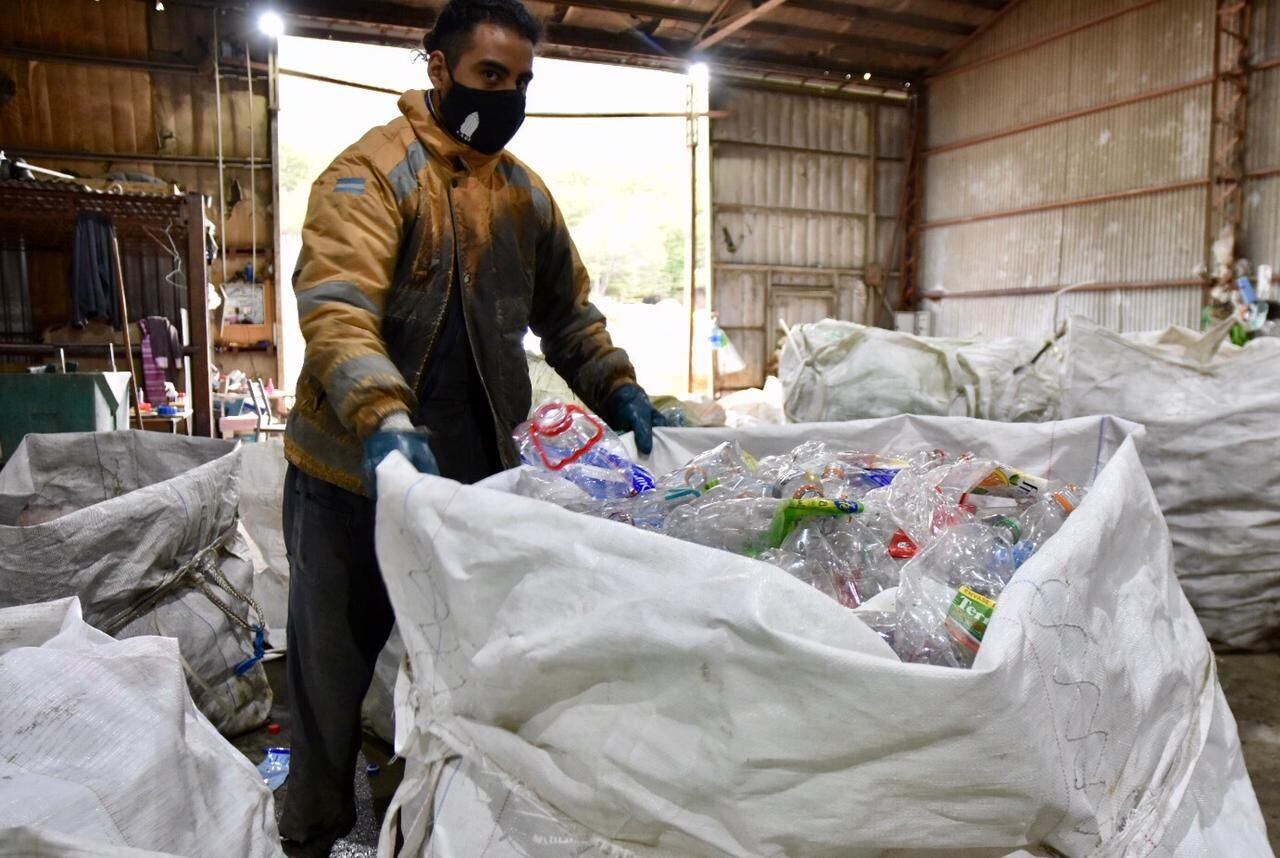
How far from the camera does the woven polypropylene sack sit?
1.91 m

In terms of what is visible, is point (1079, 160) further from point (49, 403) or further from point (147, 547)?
point (147, 547)

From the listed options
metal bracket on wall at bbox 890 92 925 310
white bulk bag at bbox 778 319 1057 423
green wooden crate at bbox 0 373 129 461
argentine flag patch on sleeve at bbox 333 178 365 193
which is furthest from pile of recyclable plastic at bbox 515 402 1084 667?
metal bracket on wall at bbox 890 92 925 310

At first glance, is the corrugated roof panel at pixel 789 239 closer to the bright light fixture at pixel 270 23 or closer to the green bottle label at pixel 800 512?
the bright light fixture at pixel 270 23

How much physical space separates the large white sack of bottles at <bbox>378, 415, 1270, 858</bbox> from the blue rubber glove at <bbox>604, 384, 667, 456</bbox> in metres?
0.56

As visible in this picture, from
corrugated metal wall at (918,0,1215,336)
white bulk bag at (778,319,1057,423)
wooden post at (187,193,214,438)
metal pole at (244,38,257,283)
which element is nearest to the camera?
white bulk bag at (778,319,1057,423)

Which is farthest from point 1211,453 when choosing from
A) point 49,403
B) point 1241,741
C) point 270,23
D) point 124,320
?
point 270,23

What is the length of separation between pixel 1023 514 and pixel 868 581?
1.22ft

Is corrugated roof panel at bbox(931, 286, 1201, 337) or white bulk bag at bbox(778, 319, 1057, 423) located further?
corrugated roof panel at bbox(931, 286, 1201, 337)

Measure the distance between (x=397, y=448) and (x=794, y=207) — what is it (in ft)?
34.1

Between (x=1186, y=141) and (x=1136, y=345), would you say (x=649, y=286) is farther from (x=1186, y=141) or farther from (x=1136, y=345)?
(x=1136, y=345)

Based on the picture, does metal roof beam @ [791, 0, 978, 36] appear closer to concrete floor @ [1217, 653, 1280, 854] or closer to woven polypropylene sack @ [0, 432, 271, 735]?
concrete floor @ [1217, 653, 1280, 854]

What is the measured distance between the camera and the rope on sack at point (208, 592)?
82.9 inches

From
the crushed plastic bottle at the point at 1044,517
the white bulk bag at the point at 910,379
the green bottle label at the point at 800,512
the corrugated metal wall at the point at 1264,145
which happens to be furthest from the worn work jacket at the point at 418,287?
the corrugated metal wall at the point at 1264,145

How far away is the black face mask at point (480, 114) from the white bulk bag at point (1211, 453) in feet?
8.07
